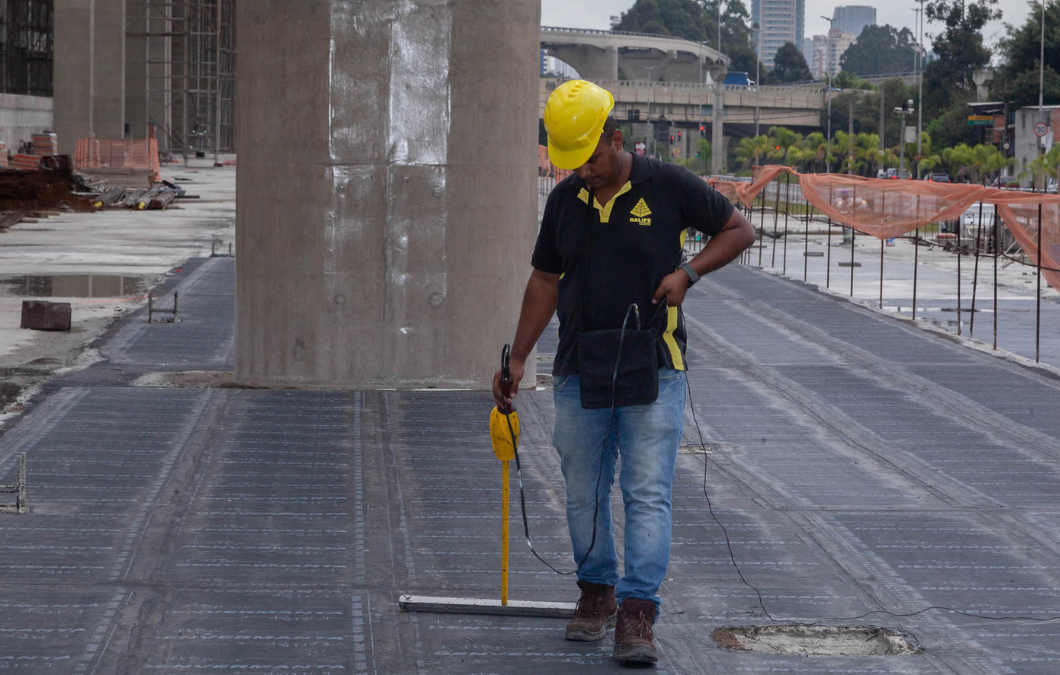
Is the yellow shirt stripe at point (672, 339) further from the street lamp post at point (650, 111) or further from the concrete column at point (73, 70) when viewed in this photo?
the street lamp post at point (650, 111)

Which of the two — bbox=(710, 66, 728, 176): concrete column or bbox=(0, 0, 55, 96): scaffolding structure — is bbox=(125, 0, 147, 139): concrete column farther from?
bbox=(710, 66, 728, 176): concrete column

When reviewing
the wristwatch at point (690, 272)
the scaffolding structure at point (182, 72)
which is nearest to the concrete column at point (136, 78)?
the scaffolding structure at point (182, 72)

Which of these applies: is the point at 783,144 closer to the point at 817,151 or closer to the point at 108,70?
the point at 817,151

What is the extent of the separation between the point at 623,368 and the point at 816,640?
1.40m

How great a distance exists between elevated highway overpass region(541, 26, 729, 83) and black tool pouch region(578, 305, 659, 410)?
150130 millimetres

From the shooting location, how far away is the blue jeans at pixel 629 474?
189 inches

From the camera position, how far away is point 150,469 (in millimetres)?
7934

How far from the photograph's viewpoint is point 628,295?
189 inches

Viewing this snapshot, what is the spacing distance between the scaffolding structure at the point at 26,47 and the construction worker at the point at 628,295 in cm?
6063

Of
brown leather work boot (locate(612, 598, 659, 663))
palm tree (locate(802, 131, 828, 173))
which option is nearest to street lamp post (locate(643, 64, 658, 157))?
palm tree (locate(802, 131, 828, 173))

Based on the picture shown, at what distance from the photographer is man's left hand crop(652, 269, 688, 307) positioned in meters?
4.75

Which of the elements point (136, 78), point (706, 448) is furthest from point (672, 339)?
point (136, 78)

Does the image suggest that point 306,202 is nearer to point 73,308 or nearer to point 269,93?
point 269,93

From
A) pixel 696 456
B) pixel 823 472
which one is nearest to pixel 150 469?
pixel 696 456
